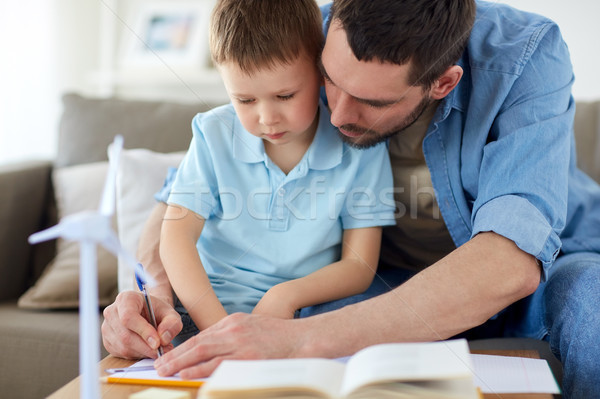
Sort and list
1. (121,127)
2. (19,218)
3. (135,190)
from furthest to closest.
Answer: (121,127), (19,218), (135,190)

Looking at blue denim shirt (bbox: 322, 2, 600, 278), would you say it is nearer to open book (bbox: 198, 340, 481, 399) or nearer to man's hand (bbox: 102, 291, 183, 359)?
open book (bbox: 198, 340, 481, 399)

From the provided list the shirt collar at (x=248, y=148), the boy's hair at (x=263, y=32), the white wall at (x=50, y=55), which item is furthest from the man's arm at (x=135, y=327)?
the white wall at (x=50, y=55)

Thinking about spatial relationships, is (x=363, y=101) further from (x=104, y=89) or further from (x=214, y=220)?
(x=104, y=89)

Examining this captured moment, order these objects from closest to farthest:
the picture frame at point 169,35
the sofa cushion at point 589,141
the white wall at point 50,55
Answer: the sofa cushion at point 589,141
the white wall at point 50,55
the picture frame at point 169,35

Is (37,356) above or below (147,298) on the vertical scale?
below

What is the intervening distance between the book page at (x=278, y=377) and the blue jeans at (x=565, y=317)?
0.40 metres

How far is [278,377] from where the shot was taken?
0.65m

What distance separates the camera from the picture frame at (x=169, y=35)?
246 centimetres

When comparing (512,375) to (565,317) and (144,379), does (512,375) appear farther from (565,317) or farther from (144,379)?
(144,379)

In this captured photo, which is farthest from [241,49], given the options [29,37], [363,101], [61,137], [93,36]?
[93,36]

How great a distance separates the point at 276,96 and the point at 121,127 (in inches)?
32.4

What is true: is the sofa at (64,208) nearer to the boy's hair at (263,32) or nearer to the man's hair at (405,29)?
the boy's hair at (263,32)

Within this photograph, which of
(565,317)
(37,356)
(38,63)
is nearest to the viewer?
(565,317)

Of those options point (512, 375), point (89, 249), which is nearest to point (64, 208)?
point (89, 249)
